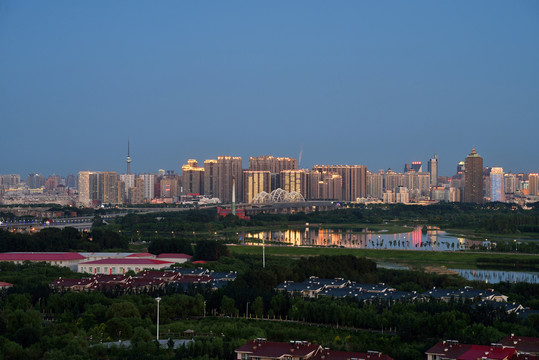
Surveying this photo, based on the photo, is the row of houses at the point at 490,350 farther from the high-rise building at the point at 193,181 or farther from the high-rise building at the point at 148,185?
the high-rise building at the point at 148,185

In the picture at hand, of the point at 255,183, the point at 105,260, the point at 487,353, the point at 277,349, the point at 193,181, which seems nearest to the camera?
the point at 487,353

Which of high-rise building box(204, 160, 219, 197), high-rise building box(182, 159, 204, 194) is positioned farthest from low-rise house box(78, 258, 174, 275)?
high-rise building box(182, 159, 204, 194)

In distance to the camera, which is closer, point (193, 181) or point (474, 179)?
point (474, 179)

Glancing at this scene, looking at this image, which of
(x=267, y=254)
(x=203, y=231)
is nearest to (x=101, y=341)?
(x=267, y=254)

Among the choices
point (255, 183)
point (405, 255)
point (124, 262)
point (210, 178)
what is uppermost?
point (210, 178)

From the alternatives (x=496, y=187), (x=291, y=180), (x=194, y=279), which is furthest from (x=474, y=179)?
(x=194, y=279)

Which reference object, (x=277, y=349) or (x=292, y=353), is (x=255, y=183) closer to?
(x=277, y=349)

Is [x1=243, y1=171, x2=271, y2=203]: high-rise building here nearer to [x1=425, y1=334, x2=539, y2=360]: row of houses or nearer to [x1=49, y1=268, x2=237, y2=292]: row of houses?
[x1=49, y1=268, x2=237, y2=292]: row of houses

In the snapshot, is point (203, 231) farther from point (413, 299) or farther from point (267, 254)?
point (413, 299)
